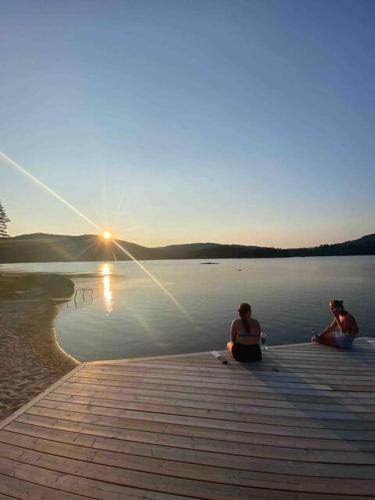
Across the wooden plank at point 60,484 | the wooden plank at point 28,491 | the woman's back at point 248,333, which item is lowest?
the wooden plank at point 28,491

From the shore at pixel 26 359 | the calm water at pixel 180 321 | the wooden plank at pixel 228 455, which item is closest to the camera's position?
the wooden plank at pixel 228 455

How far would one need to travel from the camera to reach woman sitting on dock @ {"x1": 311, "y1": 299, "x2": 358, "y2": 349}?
985 centimetres

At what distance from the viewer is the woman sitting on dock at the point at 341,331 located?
985cm

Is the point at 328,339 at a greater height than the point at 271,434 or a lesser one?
greater

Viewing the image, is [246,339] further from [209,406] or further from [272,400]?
[209,406]

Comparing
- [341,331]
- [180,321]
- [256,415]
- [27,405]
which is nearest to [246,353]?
[256,415]

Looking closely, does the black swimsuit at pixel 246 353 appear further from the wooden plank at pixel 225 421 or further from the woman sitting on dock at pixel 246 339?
the wooden plank at pixel 225 421

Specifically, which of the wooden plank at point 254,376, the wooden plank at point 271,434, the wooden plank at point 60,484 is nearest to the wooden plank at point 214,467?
the wooden plank at point 60,484

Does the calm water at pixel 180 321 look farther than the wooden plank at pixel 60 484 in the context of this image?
Yes

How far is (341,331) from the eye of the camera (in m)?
10.1

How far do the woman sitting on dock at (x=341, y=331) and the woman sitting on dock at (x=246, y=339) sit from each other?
2.86 m

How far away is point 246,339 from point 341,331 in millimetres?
3511

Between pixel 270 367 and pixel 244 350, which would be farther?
pixel 244 350

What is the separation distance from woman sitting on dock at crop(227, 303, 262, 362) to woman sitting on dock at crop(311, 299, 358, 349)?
2.86 m
